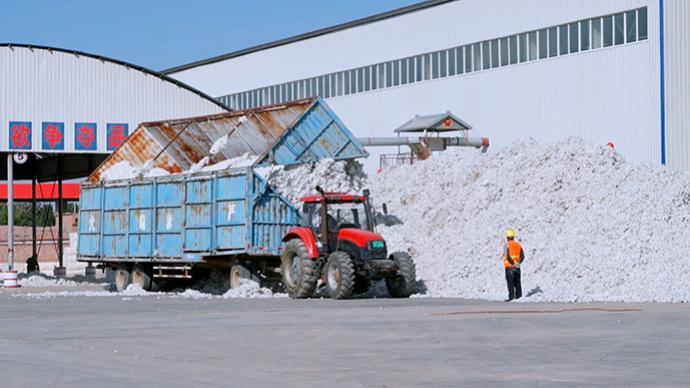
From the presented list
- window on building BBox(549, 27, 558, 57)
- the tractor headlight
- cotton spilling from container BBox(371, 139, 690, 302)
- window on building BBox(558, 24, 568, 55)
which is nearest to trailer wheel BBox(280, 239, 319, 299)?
the tractor headlight

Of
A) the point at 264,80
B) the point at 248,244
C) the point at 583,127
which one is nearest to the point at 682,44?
the point at 583,127

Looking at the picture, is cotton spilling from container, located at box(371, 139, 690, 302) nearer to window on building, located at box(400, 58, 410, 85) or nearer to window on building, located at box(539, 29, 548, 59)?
window on building, located at box(539, 29, 548, 59)

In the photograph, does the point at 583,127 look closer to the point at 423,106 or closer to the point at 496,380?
the point at 423,106

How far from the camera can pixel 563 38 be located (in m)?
53.8

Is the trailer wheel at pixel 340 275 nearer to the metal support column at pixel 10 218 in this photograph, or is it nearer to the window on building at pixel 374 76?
the metal support column at pixel 10 218

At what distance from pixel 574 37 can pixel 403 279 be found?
1096 inches

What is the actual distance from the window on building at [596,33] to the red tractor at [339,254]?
2550 cm

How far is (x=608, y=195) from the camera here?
31281 mm

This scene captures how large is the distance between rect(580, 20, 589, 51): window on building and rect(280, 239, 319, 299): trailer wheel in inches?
1059

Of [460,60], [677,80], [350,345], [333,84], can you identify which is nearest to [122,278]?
[350,345]

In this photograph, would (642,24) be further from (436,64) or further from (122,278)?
(122,278)

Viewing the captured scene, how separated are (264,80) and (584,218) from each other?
47126 mm

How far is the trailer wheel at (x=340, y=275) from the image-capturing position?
27.1 meters

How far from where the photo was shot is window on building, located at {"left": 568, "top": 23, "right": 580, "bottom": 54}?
52938 mm
